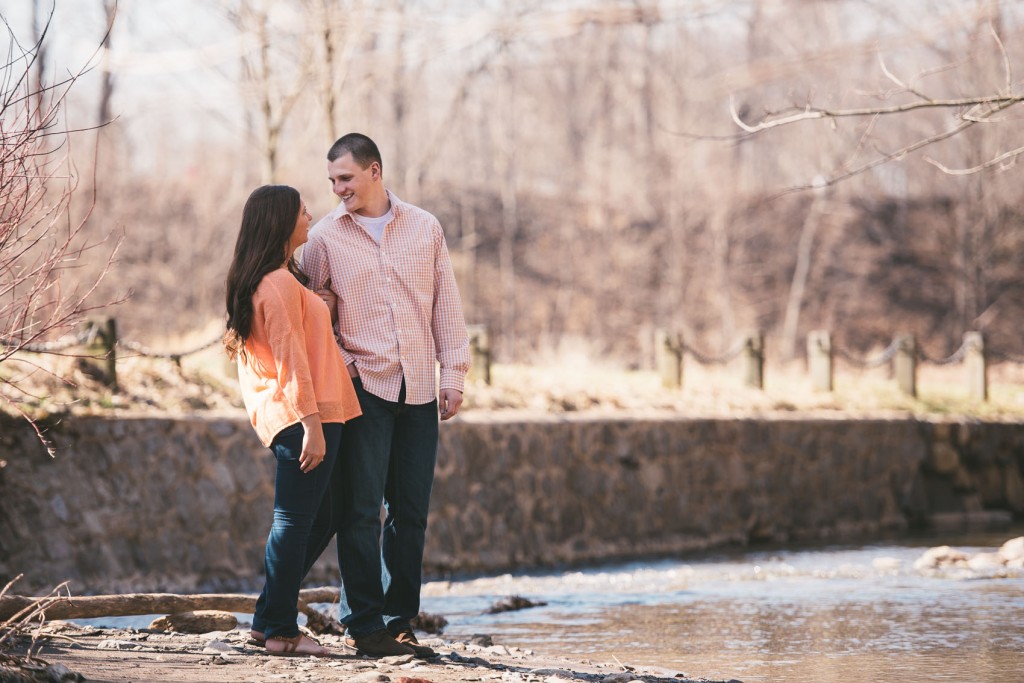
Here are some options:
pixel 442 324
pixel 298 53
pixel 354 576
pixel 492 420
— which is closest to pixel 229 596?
pixel 354 576

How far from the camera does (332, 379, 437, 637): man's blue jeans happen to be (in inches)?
185

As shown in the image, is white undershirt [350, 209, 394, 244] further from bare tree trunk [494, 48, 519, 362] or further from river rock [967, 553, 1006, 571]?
bare tree trunk [494, 48, 519, 362]

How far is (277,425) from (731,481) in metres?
8.47

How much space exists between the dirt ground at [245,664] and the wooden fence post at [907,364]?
1102 cm

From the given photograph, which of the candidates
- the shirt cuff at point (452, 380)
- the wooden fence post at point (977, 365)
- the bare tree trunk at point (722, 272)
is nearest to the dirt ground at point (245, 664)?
the shirt cuff at point (452, 380)

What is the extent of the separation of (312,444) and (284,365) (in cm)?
29

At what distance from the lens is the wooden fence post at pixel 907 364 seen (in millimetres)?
15391

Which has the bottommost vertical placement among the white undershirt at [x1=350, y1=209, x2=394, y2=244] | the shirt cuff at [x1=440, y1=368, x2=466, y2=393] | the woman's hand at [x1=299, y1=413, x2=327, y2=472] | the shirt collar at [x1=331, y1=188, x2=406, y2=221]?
the woman's hand at [x1=299, y1=413, x2=327, y2=472]

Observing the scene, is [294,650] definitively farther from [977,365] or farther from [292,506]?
[977,365]

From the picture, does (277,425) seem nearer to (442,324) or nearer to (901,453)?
(442,324)

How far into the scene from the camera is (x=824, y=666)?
5.41 metres

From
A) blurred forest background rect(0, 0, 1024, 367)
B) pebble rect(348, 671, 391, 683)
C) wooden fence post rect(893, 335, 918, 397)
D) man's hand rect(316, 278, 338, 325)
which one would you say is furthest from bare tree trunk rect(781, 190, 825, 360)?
pebble rect(348, 671, 391, 683)

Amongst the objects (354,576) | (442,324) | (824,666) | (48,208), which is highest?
(48,208)

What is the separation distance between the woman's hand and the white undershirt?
0.78 metres
